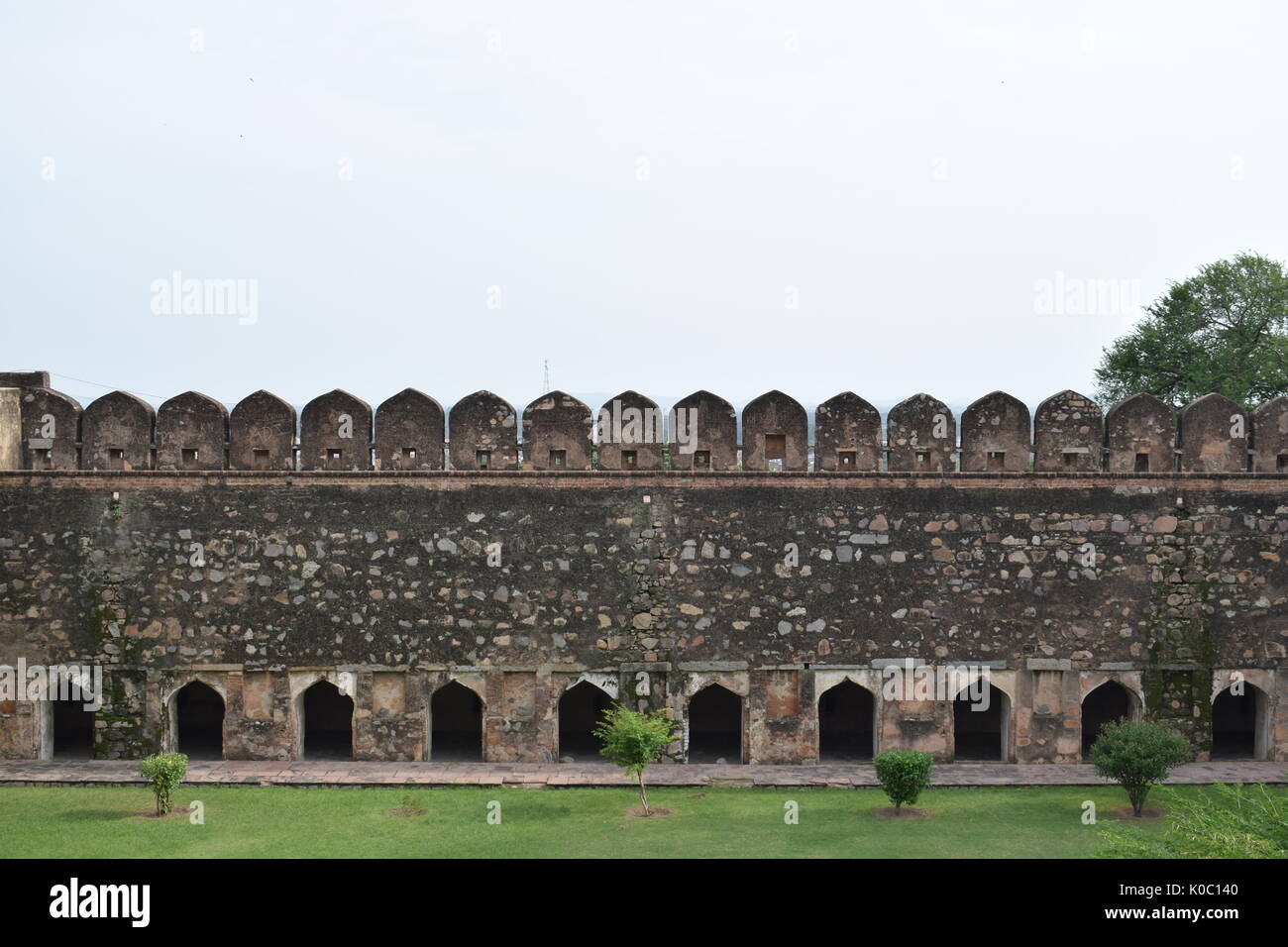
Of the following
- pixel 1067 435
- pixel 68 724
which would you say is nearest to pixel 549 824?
pixel 1067 435

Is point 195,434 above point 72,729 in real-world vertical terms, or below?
above

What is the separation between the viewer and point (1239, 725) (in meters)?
15.5

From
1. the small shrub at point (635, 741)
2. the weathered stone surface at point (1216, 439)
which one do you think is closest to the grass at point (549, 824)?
the small shrub at point (635, 741)

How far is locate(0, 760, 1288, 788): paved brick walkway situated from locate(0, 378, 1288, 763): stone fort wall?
9.9 inches

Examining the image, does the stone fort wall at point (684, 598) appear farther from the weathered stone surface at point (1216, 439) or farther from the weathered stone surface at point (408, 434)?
the weathered stone surface at point (408, 434)

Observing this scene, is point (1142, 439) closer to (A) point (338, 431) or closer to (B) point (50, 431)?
(A) point (338, 431)

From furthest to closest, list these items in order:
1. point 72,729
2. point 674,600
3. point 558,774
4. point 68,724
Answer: point 68,724 < point 72,729 < point 674,600 < point 558,774

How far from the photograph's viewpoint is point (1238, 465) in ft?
42.9

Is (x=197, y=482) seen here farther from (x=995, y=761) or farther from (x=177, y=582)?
(x=995, y=761)

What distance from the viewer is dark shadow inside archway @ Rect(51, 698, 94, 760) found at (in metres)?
13.6

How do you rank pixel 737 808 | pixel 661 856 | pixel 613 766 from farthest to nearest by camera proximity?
pixel 613 766 < pixel 737 808 < pixel 661 856

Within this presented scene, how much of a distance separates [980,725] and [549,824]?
7240 millimetres

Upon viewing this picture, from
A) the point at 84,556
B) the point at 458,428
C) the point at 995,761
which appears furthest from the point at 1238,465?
the point at 84,556

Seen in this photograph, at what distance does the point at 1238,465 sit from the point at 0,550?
13.6 meters
